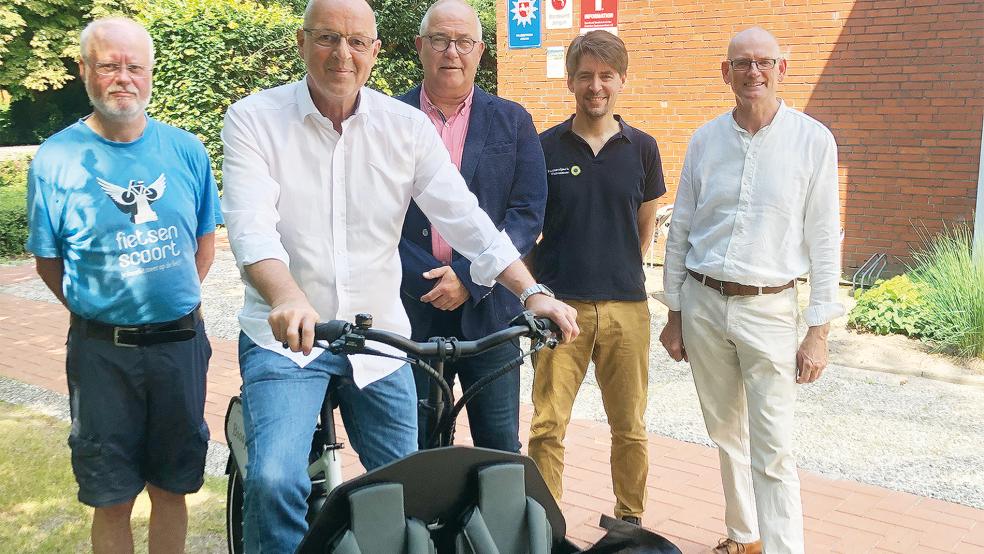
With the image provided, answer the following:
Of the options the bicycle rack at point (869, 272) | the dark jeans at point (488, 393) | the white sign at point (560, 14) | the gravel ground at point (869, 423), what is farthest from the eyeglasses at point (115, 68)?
the white sign at point (560, 14)

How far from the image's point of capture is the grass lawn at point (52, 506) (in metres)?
4.45

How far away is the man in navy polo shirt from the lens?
4.15 m

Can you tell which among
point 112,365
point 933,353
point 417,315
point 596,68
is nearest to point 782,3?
point 933,353

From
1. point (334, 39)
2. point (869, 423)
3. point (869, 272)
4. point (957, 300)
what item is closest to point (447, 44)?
point (334, 39)

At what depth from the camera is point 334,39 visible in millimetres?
Result: 2781

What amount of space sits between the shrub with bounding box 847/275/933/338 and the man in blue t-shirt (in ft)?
21.2

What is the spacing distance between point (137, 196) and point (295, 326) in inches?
63.0

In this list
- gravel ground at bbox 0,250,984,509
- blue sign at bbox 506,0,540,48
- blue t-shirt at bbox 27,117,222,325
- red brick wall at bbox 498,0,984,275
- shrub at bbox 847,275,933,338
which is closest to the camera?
blue t-shirt at bbox 27,117,222,325

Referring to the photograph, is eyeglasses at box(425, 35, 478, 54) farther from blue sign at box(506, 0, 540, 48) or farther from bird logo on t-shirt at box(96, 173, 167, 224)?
blue sign at box(506, 0, 540, 48)

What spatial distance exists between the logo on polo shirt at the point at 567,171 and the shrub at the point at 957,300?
484 centimetres

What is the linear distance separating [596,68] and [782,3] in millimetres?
7423

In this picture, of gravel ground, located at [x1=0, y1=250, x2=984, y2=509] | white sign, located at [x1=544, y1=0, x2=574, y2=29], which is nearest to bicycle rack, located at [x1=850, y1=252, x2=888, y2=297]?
gravel ground, located at [x1=0, y1=250, x2=984, y2=509]

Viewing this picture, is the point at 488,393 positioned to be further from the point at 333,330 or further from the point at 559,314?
the point at 333,330

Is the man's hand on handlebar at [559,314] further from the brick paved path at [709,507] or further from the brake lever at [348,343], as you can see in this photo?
the brick paved path at [709,507]
